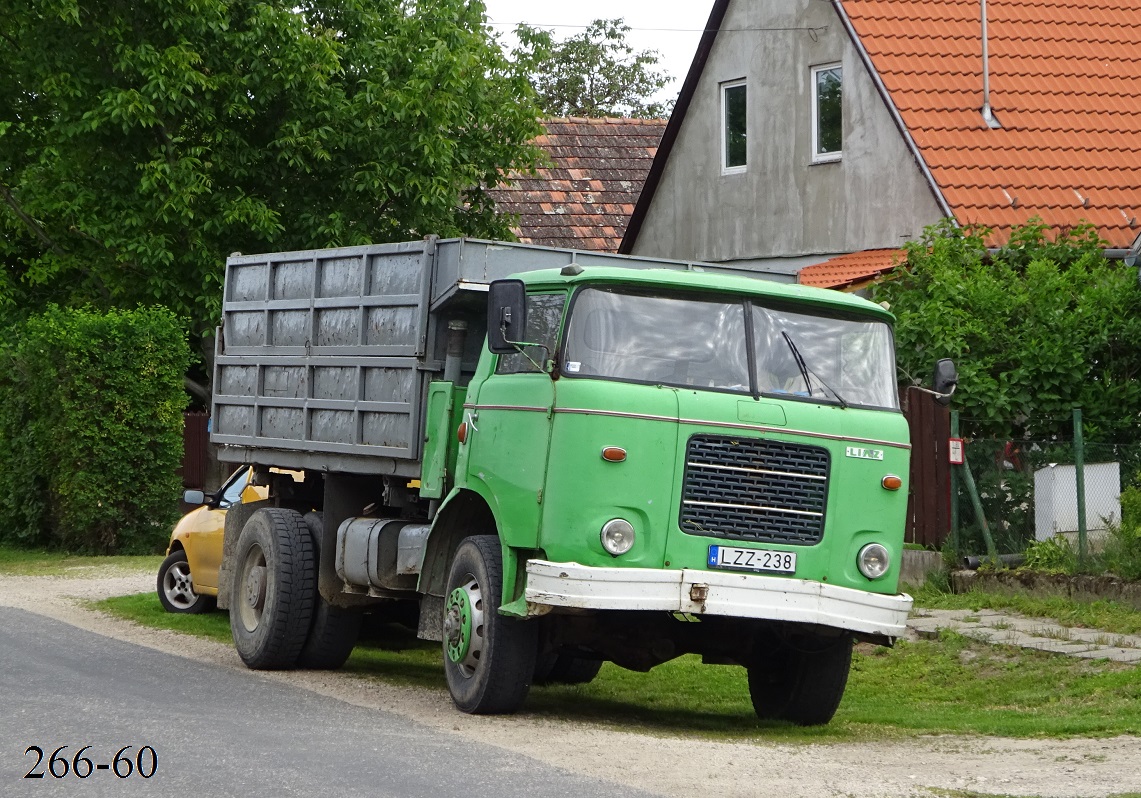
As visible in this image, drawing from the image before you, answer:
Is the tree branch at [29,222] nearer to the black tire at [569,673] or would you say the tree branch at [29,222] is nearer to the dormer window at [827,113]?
the dormer window at [827,113]

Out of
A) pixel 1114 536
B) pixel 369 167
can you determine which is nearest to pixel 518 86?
pixel 369 167

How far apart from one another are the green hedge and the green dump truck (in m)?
11.7

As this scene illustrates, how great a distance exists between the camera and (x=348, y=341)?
39.8ft

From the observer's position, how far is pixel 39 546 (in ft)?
78.5

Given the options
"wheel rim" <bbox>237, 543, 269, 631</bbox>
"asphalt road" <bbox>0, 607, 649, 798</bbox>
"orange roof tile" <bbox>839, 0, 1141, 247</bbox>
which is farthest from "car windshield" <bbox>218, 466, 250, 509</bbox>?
"orange roof tile" <bbox>839, 0, 1141, 247</bbox>

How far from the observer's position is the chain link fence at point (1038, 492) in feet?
48.9

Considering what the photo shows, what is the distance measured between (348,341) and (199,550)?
419 cm

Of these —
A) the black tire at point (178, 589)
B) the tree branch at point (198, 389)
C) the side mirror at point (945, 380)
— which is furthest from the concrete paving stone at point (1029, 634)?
the tree branch at point (198, 389)

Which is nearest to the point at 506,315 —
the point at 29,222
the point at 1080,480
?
the point at 1080,480

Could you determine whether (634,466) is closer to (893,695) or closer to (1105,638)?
(893,695)

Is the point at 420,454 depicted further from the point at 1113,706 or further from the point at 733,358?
the point at 1113,706

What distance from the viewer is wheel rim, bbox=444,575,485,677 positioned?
9.85 m

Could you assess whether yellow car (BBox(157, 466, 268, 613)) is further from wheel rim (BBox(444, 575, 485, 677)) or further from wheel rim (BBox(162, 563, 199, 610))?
wheel rim (BBox(444, 575, 485, 677))

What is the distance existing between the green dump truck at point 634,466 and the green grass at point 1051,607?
3.80 meters
